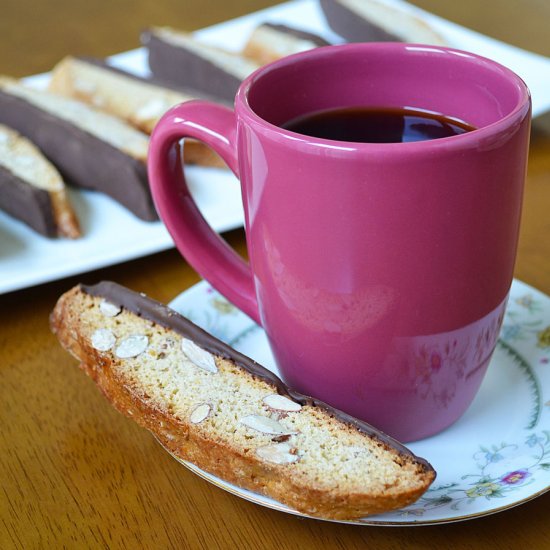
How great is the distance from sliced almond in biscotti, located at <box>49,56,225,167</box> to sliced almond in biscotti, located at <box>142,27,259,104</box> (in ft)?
0.22

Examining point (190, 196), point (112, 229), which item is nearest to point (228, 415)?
point (190, 196)

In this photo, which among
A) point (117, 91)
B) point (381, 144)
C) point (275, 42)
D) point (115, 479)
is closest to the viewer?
point (381, 144)

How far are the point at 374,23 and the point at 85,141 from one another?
0.63 metres

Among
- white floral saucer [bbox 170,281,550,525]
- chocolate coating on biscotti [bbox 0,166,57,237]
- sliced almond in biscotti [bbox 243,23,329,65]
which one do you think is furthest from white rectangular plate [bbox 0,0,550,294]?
sliced almond in biscotti [bbox 243,23,329,65]

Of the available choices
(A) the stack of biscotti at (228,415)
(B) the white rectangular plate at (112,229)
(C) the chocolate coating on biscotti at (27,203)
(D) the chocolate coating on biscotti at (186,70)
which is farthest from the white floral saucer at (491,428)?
(D) the chocolate coating on biscotti at (186,70)

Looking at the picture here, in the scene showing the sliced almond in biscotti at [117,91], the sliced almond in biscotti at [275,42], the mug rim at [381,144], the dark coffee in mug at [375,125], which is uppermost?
the mug rim at [381,144]

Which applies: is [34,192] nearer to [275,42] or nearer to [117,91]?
[117,91]

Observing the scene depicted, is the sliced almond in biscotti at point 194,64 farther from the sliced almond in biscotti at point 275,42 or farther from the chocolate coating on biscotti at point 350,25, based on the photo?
the chocolate coating on biscotti at point 350,25

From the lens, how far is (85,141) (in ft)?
3.55

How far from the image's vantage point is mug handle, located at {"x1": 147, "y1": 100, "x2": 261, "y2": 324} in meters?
0.63

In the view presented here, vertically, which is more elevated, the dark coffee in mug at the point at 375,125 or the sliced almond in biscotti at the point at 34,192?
the dark coffee in mug at the point at 375,125

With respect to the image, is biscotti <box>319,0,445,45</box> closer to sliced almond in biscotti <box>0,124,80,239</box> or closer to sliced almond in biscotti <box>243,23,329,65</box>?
sliced almond in biscotti <box>243,23,329,65</box>

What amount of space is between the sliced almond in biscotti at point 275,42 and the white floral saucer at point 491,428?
725 mm

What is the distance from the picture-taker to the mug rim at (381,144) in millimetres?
506
